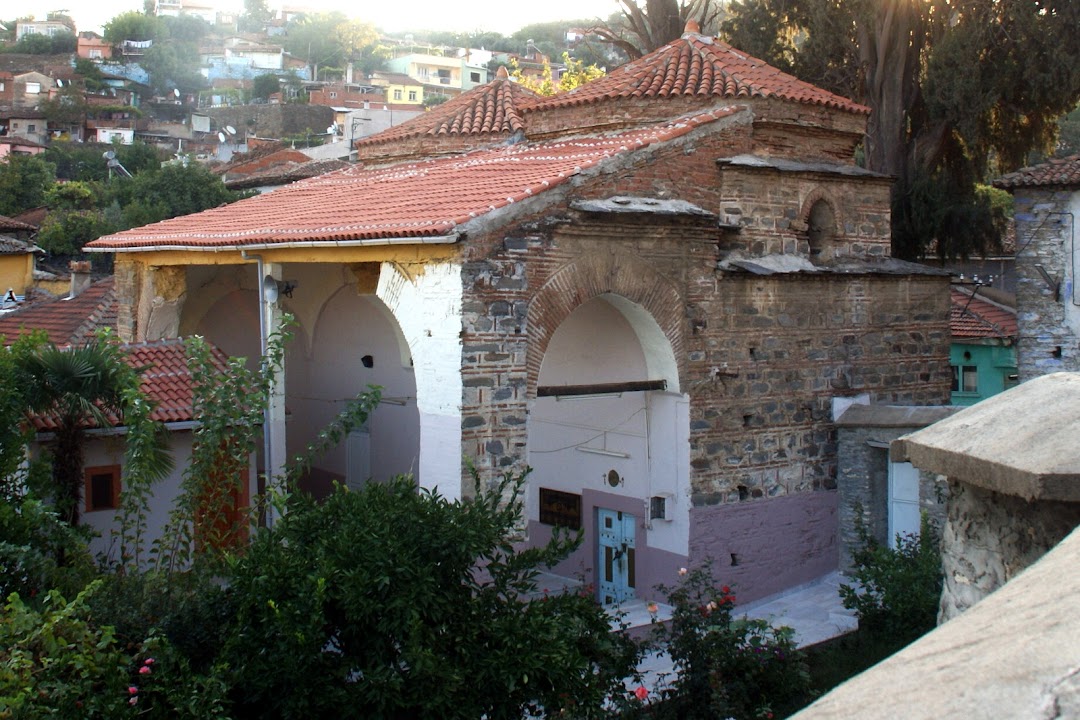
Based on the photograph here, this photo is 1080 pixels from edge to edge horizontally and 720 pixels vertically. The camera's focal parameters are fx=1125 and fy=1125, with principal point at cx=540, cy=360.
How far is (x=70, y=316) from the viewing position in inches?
626

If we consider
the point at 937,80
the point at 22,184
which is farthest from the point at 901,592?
the point at 22,184

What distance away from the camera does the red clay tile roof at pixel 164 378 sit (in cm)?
920


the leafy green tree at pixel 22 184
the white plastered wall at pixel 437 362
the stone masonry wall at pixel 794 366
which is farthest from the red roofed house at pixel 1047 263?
the leafy green tree at pixel 22 184

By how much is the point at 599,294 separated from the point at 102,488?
4392 millimetres

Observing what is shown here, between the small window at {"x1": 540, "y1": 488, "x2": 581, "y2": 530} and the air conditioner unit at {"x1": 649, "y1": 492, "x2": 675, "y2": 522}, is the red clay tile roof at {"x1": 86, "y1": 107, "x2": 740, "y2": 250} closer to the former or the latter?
the air conditioner unit at {"x1": 649, "y1": 492, "x2": 675, "y2": 522}

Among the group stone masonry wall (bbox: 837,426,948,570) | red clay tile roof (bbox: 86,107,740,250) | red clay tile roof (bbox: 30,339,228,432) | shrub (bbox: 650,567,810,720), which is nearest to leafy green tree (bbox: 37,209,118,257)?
red clay tile roof (bbox: 86,107,740,250)

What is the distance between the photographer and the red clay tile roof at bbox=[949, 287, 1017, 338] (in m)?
16.9

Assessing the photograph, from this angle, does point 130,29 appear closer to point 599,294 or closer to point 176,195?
point 176,195

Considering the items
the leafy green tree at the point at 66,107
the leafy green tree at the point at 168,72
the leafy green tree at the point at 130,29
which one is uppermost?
the leafy green tree at the point at 130,29

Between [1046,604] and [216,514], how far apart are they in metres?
6.96

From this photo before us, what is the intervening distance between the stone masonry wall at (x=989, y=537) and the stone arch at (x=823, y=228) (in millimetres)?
7934

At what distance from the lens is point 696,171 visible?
10.4 meters

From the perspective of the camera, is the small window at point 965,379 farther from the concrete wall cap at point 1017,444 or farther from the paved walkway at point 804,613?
the concrete wall cap at point 1017,444

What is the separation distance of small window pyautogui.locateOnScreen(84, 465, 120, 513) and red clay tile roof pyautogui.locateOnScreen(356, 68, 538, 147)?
21.9 feet
